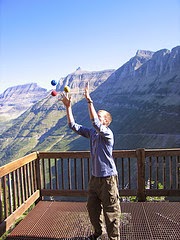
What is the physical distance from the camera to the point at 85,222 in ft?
12.6

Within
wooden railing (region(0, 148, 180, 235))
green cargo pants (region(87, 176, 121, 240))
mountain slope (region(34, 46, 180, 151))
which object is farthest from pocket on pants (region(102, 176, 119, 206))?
mountain slope (region(34, 46, 180, 151))

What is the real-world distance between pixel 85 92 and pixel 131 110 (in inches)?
5013

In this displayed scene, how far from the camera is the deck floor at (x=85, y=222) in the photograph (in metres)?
3.47

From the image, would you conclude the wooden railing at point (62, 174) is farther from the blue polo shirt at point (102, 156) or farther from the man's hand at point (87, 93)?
the man's hand at point (87, 93)

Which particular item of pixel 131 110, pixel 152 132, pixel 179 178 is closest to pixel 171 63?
pixel 131 110

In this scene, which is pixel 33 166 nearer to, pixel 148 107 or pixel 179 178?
pixel 179 178

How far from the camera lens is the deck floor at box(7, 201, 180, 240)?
347 cm

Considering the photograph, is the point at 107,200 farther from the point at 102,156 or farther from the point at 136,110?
the point at 136,110

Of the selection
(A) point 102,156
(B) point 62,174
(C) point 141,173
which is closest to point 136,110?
(C) point 141,173

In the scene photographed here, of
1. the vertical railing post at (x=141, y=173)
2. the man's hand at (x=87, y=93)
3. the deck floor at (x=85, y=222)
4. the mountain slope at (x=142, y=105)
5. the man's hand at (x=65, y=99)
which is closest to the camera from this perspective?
the man's hand at (x=87, y=93)

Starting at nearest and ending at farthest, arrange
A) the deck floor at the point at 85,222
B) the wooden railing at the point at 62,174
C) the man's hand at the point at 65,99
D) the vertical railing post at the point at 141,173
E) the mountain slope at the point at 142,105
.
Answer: the man's hand at the point at 65,99 → the deck floor at the point at 85,222 → the wooden railing at the point at 62,174 → the vertical railing post at the point at 141,173 → the mountain slope at the point at 142,105

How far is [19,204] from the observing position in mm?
4324

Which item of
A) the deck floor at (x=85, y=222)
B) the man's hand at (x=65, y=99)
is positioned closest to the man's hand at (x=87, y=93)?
the man's hand at (x=65, y=99)

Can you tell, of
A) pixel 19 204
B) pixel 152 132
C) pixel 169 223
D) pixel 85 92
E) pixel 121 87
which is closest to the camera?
pixel 85 92
